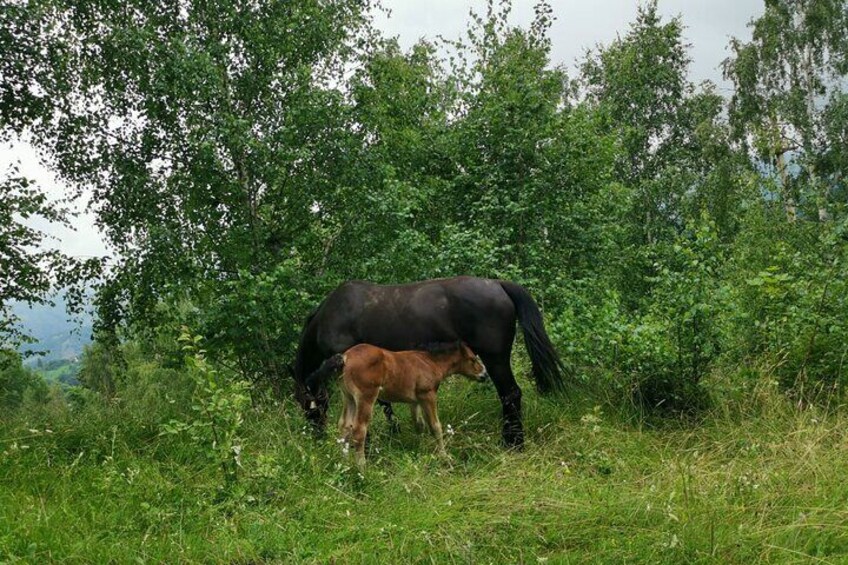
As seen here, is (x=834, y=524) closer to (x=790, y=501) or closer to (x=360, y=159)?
(x=790, y=501)

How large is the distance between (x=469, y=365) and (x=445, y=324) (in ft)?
1.75

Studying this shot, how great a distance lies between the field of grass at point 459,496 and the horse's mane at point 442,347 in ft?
2.80

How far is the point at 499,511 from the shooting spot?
4.12m

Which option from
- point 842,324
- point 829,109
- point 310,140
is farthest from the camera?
point 829,109

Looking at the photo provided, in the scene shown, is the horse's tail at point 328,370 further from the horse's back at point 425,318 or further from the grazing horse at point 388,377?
the horse's back at point 425,318

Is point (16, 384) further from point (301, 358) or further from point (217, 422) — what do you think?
point (217, 422)

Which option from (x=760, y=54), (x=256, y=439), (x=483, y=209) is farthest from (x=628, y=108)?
(x=256, y=439)

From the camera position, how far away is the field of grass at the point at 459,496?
368 cm

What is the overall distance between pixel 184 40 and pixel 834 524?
31.6ft

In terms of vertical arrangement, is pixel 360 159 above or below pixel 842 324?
above

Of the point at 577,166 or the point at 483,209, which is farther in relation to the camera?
the point at 577,166

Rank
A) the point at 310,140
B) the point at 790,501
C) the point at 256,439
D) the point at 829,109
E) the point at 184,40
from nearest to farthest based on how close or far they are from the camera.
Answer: the point at 790,501 < the point at 256,439 < the point at 184,40 < the point at 310,140 < the point at 829,109

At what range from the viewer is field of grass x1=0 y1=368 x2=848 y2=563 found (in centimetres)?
368

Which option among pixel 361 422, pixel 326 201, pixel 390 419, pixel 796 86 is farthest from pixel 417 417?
pixel 796 86
